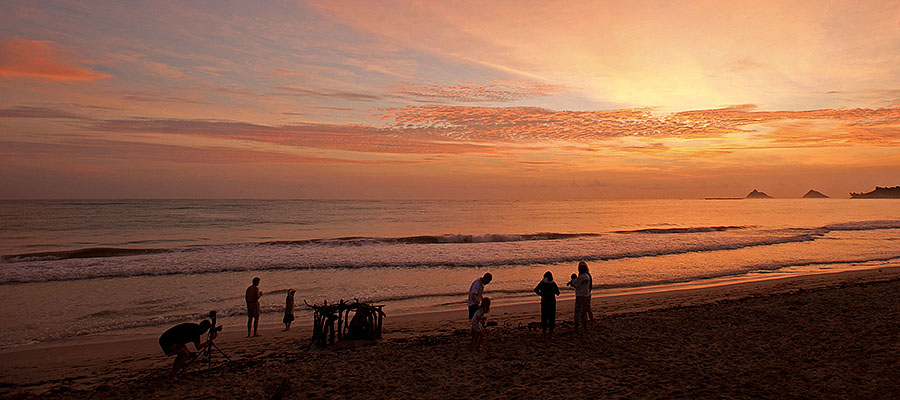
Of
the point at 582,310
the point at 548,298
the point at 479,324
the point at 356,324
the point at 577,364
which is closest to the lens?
the point at 577,364

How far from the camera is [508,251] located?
30500 mm

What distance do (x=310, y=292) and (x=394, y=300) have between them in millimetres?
3894

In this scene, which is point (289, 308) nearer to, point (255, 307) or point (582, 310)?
point (255, 307)

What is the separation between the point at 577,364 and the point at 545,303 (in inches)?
69.6

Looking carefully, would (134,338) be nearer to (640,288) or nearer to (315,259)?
(315,259)

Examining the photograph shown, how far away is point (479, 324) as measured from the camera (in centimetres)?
1003

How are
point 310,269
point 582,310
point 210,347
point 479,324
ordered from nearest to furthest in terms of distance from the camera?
point 210,347
point 479,324
point 582,310
point 310,269

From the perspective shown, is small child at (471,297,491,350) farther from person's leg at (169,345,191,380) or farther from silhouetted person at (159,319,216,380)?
person's leg at (169,345,191,380)

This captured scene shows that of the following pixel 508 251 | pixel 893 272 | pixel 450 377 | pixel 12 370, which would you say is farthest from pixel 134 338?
pixel 893 272

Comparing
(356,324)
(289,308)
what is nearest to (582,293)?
(356,324)

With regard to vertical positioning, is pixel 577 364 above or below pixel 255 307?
below

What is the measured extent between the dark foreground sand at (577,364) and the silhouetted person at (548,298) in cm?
42

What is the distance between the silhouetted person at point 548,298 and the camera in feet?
34.0

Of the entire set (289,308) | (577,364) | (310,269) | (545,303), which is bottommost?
(310,269)
